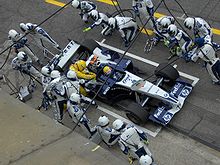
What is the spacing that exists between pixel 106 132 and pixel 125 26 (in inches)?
158

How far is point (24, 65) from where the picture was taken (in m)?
12.8

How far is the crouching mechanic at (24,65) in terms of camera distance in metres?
12.6

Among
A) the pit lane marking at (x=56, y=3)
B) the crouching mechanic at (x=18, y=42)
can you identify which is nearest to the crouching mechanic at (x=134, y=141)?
the crouching mechanic at (x=18, y=42)

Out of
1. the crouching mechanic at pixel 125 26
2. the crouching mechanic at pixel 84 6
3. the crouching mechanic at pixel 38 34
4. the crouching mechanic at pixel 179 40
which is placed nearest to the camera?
the crouching mechanic at pixel 179 40

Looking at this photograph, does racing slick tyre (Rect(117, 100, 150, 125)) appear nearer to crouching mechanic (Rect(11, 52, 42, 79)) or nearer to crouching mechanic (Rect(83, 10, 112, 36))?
crouching mechanic (Rect(11, 52, 42, 79))

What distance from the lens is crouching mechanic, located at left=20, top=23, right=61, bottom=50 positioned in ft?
44.5

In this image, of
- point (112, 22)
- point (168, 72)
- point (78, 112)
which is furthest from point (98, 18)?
point (78, 112)

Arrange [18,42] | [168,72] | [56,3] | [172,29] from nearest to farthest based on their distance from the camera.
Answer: [168,72]
[172,29]
[18,42]
[56,3]

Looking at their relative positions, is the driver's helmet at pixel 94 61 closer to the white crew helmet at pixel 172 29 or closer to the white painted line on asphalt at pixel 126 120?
the white painted line on asphalt at pixel 126 120

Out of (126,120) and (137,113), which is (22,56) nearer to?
(126,120)

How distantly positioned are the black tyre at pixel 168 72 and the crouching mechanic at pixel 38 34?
361 cm

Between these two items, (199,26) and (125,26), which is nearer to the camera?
(199,26)

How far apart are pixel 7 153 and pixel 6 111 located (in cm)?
120

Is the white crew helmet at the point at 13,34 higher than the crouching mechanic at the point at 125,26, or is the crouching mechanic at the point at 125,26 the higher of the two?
the crouching mechanic at the point at 125,26
